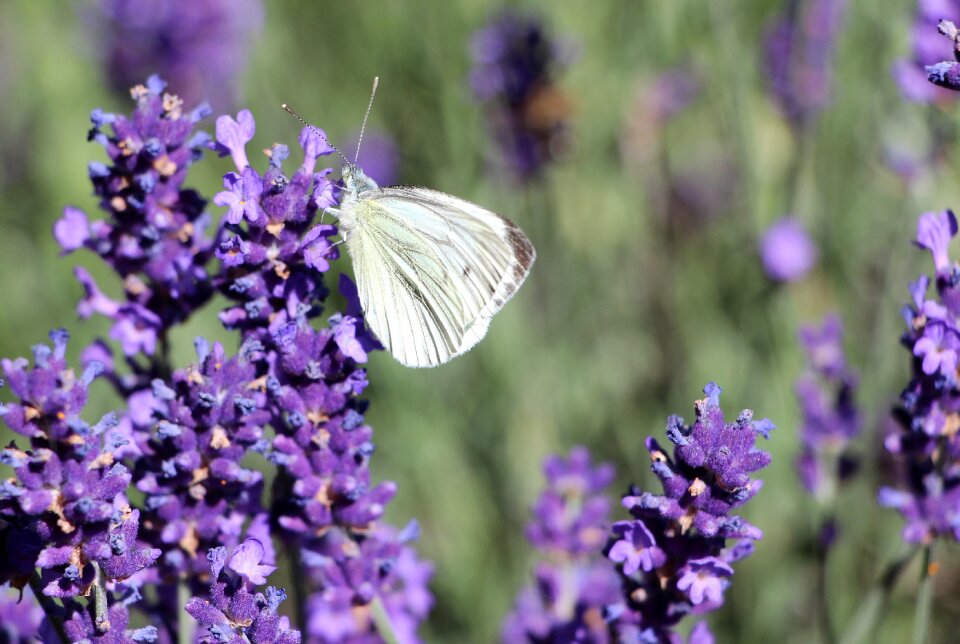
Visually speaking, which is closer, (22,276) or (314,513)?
(314,513)

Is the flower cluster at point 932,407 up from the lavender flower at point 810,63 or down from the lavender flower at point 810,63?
down

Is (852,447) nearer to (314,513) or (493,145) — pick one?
(314,513)

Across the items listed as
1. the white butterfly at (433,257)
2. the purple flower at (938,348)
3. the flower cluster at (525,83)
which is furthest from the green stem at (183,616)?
the flower cluster at (525,83)

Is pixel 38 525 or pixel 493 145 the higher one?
pixel 493 145

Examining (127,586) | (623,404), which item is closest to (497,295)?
(127,586)

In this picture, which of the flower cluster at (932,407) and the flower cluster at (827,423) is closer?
the flower cluster at (932,407)

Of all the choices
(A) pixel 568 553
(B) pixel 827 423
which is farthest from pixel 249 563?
(B) pixel 827 423

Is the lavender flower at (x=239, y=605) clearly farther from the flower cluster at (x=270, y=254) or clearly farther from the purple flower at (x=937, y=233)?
the purple flower at (x=937, y=233)
